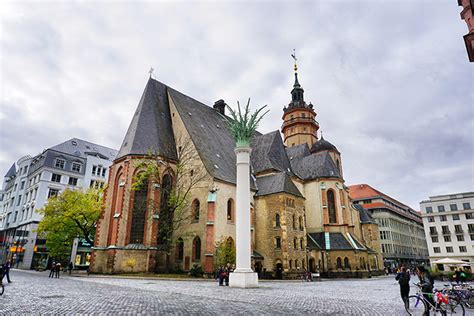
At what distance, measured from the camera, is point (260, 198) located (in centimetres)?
3516

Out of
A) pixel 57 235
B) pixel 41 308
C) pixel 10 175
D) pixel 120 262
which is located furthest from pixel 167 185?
pixel 10 175

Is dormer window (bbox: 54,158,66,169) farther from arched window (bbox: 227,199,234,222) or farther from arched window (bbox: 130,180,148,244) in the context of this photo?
arched window (bbox: 227,199,234,222)

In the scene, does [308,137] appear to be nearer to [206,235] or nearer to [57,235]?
[206,235]

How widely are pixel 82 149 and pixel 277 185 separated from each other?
3895 centimetres

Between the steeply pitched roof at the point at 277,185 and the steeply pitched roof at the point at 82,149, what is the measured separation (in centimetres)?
3466

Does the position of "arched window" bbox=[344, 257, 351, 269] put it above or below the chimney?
below

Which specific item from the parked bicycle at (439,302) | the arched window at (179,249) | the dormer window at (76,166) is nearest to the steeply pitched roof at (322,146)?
the arched window at (179,249)

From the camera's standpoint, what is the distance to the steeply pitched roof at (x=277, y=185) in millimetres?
34031

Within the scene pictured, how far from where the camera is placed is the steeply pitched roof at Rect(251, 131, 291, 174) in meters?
39.8

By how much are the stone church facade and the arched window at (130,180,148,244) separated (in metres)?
0.09

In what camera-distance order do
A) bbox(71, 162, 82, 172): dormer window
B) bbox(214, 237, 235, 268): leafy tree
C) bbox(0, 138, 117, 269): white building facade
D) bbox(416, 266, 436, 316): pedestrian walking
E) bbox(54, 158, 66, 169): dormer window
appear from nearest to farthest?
1. bbox(416, 266, 436, 316): pedestrian walking
2. bbox(214, 237, 235, 268): leafy tree
3. bbox(0, 138, 117, 269): white building facade
4. bbox(54, 158, 66, 169): dormer window
5. bbox(71, 162, 82, 172): dormer window

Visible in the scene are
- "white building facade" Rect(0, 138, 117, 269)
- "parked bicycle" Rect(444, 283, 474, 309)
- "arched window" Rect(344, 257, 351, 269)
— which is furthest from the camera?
"white building facade" Rect(0, 138, 117, 269)

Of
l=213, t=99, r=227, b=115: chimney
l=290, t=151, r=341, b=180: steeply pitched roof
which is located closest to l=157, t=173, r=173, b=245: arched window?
l=213, t=99, r=227, b=115: chimney

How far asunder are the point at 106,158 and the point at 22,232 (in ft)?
57.5
